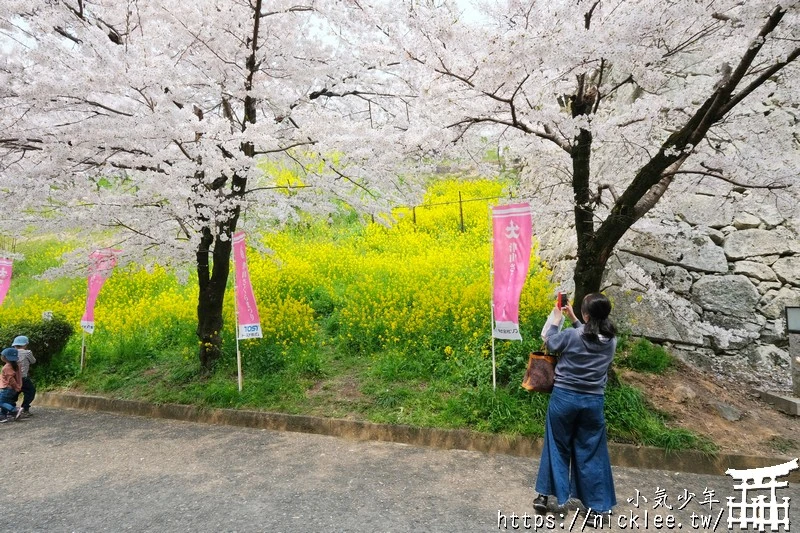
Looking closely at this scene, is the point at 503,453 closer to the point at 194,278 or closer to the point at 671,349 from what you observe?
the point at 671,349

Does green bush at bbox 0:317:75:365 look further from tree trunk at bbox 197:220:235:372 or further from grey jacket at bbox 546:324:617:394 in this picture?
grey jacket at bbox 546:324:617:394

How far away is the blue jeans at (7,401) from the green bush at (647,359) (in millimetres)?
8445

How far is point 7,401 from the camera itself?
6.42 meters

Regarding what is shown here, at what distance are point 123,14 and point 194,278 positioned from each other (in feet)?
24.6

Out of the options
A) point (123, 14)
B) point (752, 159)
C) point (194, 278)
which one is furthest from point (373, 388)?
point (194, 278)

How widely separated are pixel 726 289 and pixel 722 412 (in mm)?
2325

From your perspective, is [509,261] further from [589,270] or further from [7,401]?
[7,401]

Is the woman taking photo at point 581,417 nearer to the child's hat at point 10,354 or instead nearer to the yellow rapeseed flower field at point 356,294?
the yellow rapeseed flower field at point 356,294

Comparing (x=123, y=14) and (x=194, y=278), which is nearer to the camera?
(x=123, y=14)

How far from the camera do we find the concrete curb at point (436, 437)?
175 inches

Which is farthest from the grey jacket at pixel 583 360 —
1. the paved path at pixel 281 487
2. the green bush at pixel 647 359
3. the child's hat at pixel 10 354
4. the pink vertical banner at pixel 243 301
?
the child's hat at pixel 10 354

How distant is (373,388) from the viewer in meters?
5.88

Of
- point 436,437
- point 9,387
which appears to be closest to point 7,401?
point 9,387

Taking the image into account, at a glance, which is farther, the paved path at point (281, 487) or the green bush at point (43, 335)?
the green bush at point (43, 335)
